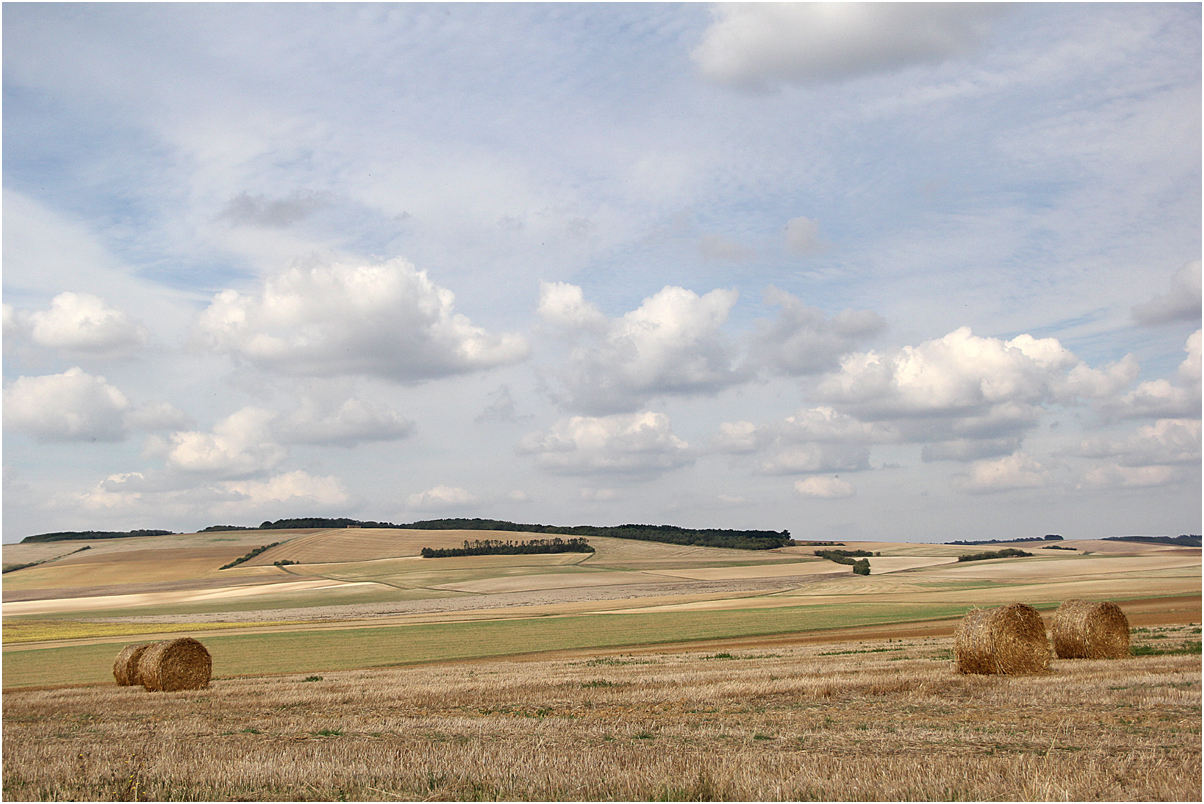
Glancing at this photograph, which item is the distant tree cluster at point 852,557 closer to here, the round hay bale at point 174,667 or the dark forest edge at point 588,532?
the dark forest edge at point 588,532

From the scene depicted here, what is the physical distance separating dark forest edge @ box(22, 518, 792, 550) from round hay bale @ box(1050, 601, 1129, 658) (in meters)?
115

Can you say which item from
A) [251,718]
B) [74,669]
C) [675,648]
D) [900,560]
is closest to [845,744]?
[251,718]

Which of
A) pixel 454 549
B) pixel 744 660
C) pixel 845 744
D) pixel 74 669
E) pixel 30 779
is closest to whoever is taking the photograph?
pixel 30 779

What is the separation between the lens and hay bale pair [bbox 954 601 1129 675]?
21344 millimetres

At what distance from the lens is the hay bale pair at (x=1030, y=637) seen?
2134cm

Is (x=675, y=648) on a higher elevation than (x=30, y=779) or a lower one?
Result: lower

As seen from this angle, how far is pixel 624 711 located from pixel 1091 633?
618 inches

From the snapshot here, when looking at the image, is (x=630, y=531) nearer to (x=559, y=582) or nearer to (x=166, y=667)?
(x=559, y=582)

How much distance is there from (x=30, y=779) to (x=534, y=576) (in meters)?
90.9

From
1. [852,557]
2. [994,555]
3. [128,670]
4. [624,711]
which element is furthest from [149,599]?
[994,555]

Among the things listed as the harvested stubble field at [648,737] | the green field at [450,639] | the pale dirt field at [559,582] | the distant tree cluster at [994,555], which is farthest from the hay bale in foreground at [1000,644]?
the distant tree cluster at [994,555]

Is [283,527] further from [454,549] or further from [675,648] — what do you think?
[675,648]

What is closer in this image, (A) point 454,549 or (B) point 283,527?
(A) point 454,549

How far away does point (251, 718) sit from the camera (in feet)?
54.1
